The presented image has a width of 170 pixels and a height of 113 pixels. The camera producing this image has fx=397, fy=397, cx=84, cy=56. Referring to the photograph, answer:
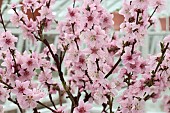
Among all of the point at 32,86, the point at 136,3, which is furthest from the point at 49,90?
the point at 136,3

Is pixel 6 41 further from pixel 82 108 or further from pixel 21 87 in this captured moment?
pixel 82 108

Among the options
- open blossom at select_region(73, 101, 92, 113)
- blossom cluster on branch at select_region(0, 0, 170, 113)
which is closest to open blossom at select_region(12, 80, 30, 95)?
blossom cluster on branch at select_region(0, 0, 170, 113)

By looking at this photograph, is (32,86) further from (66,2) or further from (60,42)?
(66,2)

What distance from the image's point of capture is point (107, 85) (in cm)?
88

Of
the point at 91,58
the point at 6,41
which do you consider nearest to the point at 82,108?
the point at 91,58

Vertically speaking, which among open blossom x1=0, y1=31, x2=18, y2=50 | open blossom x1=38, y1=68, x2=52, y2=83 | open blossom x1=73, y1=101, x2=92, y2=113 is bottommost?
open blossom x1=73, y1=101, x2=92, y2=113

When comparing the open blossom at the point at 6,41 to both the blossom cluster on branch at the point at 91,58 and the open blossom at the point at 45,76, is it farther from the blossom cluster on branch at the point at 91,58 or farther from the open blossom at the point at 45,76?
the open blossom at the point at 45,76

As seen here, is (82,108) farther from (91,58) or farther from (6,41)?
(6,41)

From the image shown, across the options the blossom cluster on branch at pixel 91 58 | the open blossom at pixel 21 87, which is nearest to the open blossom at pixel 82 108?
the blossom cluster on branch at pixel 91 58

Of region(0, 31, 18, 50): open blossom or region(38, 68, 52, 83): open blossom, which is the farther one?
region(38, 68, 52, 83): open blossom

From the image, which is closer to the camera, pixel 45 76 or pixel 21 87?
pixel 21 87

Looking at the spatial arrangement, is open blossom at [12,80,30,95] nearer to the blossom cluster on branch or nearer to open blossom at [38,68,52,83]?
the blossom cluster on branch

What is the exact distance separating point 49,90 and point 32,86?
95mm

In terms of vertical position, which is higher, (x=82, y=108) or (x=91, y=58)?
(x=91, y=58)
